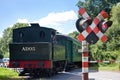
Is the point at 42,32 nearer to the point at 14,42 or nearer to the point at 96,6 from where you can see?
the point at 14,42

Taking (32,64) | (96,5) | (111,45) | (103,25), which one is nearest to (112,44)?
(111,45)

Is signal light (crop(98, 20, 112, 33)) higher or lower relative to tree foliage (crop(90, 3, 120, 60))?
lower

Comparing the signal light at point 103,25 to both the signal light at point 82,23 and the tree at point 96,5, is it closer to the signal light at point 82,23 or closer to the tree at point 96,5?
the signal light at point 82,23

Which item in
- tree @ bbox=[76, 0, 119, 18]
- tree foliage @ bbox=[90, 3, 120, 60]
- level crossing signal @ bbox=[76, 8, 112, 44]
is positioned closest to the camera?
level crossing signal @ bbox=[76, 8, 112, 44]

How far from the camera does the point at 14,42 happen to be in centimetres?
2517

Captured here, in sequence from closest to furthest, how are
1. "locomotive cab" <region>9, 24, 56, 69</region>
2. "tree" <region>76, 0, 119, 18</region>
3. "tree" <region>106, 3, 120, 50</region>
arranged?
"locomotive cab" <region>9, 24, 56, 69</region> → "tree" <region>106, 3, 120, 50</region> → "tree" <region>76, 0, 119, 18</region>

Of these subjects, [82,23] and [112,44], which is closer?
[82,23]

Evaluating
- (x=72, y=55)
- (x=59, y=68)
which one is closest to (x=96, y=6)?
(x=72, y=55)

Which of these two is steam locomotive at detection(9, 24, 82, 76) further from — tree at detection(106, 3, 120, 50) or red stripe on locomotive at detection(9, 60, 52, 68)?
tree at detection(106, 3, 120, 50)

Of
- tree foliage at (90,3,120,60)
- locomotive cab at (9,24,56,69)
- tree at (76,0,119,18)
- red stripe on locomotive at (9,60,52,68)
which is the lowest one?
red stripe on locomotive at (9,60,52,68)

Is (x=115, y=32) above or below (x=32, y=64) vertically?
above

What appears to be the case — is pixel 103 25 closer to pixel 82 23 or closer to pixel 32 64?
pixel 82 23

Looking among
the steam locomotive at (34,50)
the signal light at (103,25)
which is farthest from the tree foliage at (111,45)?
the signal light at (103,25)

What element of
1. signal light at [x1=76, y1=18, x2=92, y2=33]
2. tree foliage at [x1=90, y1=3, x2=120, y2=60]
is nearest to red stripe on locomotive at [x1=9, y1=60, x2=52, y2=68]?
signal light at [x1=76, y1=18, x2=92, y2=33]
